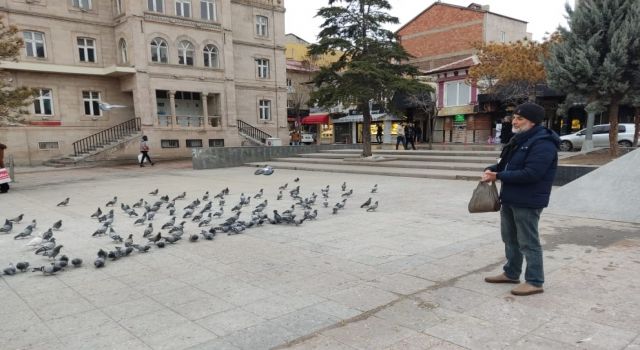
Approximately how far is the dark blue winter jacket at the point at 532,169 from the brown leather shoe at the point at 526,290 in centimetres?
78

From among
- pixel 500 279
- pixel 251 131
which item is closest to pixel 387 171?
pixel 500 279

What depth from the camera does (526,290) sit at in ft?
12.8

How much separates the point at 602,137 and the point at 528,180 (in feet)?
73.2

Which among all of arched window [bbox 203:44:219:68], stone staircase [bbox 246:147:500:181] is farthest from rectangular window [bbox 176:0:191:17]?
stone staircase [bbox 246:147:500:181]

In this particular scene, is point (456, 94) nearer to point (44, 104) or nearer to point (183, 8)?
point (183, 8)

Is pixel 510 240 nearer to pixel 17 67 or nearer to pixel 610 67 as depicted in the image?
pixel 610 67

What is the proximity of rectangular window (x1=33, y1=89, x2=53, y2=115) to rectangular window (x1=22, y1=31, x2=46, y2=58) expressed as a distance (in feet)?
7.03

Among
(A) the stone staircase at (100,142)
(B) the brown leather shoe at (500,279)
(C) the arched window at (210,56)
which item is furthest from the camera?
(C) the arched window at (210,56)

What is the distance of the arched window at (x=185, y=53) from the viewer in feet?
92.0

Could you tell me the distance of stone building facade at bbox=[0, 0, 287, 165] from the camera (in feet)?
80.7

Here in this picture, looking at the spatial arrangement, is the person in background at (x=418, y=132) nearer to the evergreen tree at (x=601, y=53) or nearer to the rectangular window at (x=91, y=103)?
the evergreen tree at (x=601, y=53)

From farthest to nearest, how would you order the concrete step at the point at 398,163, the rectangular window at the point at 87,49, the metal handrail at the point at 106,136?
1. the rectangular window at the point at 87,49
2. the metal handrail at the point at 106,136
3. the concrete step at the point at 398,163

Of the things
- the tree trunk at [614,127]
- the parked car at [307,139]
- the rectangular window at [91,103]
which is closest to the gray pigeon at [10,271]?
the tree trunk at [614,127]

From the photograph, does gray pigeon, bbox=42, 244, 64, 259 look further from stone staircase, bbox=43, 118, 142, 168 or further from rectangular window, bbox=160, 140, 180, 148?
rectangular window, bbox=160, 140, 180, 148
